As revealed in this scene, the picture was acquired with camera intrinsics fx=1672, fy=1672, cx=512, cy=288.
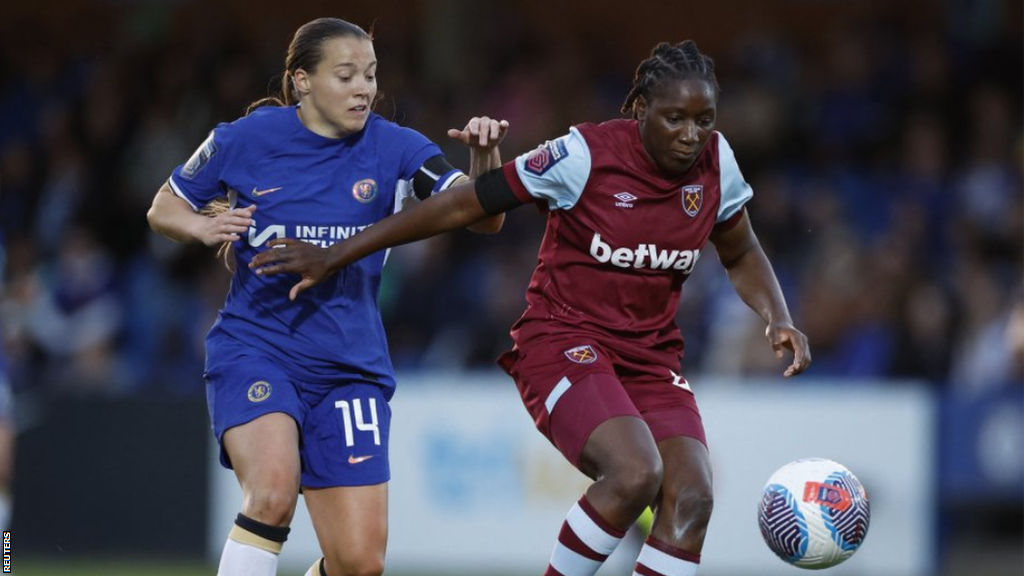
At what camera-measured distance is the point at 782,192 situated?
12.9 meters

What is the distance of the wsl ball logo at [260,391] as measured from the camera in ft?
19.1

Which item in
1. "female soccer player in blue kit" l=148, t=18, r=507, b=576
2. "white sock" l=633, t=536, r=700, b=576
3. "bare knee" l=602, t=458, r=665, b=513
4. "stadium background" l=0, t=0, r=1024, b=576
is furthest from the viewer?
"stadium background" l=0, t=0, r=1024, b=576

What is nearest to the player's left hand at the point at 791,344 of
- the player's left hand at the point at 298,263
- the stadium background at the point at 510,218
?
the player's left hand at the point at 298,263

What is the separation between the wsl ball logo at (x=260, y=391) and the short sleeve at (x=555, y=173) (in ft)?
3.63

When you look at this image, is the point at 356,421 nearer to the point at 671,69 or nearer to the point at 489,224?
the point at 489,224

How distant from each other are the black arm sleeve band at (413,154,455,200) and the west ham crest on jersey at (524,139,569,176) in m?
0.40

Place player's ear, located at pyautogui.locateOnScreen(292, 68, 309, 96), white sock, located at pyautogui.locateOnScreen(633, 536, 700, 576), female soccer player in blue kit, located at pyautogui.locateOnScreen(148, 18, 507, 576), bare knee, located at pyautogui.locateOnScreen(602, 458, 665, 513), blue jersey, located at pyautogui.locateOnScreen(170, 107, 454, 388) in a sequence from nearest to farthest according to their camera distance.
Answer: bare knee, located at pyautogui.locateOnScreen(602, 458, 665, 513)
white sock, located at pyautogui.locateOnScreen(633, 536, 700, 576)
female soccer player in blue kit, located at pyautogui.locateOnScreen(148, 18, 507, 576)
blue jersey, located at pyautogui.locateOnScreen(170, 107, 454, 388)
player's ear, located at pyautogui.locateOnScreen(292, 68, 309, 96)

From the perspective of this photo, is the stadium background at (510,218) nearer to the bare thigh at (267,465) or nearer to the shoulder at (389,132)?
the shoulder at (389,132)

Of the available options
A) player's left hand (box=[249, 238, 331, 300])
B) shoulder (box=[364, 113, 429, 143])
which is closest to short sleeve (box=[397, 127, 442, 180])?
shoulder (box=[364, 113, 429, 143])

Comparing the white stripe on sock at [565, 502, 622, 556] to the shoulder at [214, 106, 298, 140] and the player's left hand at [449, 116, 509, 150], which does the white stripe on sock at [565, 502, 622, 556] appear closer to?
the player's left hand at [449, 116, 509, 150]

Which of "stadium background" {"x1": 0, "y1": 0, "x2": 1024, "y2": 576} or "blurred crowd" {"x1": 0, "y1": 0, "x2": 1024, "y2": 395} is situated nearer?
"stadium background" {"x1": 0, "y1": 0, "x2": 1024, "y2": 576}

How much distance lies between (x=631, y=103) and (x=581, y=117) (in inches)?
321

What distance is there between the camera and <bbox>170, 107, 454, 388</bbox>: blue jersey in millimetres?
6004

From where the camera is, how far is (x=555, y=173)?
19.2 ft
